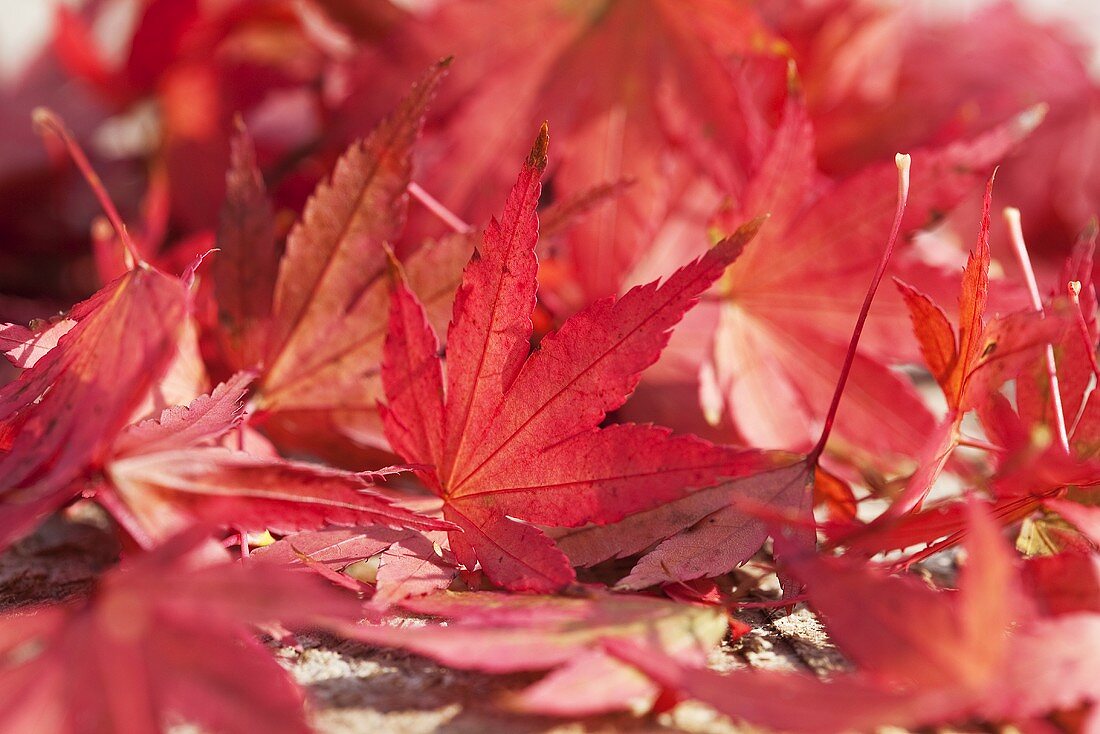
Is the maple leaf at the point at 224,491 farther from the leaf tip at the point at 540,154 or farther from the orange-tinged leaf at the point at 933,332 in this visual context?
the orange-tinged leaf at the point at 933,332

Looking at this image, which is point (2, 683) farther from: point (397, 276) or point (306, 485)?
point (397, 276)

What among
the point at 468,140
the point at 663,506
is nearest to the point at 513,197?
the point at 663,506

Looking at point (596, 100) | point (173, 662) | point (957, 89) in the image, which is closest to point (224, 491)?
point (173, 662)

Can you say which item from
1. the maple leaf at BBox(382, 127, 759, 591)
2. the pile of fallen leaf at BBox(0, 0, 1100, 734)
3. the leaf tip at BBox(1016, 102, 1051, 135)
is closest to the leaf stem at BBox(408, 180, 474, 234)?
the pile of fallen leaf at BBox(0, 0, 1100, 734)

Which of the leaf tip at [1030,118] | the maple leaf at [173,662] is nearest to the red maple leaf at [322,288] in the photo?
the maple leaf at [173,662]

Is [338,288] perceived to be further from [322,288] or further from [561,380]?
[561,380]

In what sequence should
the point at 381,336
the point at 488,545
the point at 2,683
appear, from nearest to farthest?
1. the point at 2,683
2. the point at 488,545
3. the point at 381,336

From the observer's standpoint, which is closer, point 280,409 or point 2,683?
point 2,683
